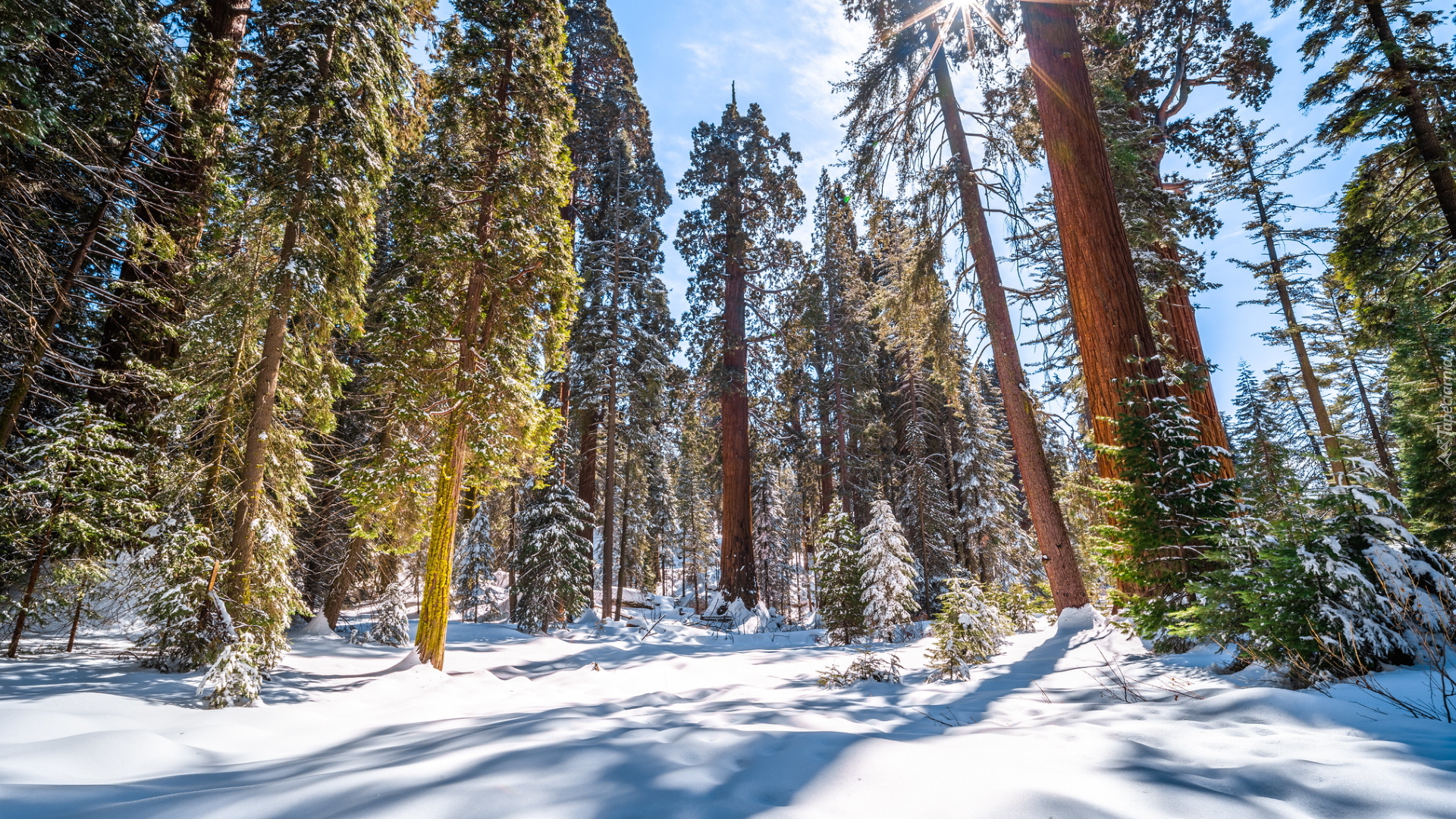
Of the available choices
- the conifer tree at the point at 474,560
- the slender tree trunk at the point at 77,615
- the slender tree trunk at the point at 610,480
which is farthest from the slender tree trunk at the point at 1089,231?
the conifer tree at the point at 474,560

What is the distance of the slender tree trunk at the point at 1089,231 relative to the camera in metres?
5.48

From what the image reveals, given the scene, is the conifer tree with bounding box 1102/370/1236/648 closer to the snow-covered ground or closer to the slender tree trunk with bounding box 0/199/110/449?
the snow-covered ground

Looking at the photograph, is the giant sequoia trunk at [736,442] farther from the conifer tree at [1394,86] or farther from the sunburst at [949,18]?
the conifer tree at [1394,86]

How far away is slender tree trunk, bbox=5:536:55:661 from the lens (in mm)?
5980

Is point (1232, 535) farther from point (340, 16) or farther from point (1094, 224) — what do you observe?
point (340, 16)

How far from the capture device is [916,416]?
63.0 feet

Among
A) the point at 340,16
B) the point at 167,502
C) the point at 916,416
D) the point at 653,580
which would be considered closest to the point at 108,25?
the point at 340,16

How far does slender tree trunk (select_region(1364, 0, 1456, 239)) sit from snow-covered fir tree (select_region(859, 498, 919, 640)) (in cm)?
1136

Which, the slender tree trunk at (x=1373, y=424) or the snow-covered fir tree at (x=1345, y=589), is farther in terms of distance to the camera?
the slender tree trunk at (x=1373, y=424)

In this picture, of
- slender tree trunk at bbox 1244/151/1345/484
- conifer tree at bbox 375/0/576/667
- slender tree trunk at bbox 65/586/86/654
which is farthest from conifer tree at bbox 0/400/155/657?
slender tree trunk at bbox 1244/151/1345/484

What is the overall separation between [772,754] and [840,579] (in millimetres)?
9138

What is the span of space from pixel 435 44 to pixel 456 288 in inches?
207

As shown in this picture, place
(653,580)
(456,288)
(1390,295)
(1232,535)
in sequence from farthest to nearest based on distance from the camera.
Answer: (653,580), (1390,295), (456,288), (1232,535)

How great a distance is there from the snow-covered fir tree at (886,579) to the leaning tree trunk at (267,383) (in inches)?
369
